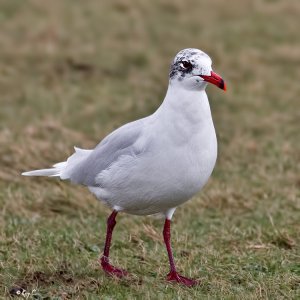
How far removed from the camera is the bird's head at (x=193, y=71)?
5.20 meters

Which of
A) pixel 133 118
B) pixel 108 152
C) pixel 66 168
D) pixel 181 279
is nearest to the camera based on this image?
pixel 181 279

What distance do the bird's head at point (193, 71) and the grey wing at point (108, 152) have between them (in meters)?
0.43

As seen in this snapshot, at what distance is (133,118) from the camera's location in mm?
10820

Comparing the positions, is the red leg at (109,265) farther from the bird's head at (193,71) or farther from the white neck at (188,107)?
the bird's head at (193,71)

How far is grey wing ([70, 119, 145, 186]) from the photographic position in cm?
548

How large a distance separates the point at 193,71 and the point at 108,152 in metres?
0.85

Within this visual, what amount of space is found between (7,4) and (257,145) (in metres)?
6.73

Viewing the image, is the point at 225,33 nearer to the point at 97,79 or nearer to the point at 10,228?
the point at 97,79

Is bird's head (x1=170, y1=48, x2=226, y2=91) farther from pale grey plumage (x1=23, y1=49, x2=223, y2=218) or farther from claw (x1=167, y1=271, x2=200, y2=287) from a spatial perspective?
claw (x1=167, y1=271, x2=200, y2=287)

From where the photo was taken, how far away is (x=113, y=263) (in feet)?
19.6

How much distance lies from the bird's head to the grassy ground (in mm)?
1242

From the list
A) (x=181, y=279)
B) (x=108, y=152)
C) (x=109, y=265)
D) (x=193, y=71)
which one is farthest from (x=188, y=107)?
(x=109, y=265)

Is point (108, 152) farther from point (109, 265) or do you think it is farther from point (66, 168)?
point (109, 265)

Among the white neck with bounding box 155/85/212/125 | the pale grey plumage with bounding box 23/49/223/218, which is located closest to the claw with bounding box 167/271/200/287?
the pale grey plumage with bounding box 23/49/223/218
